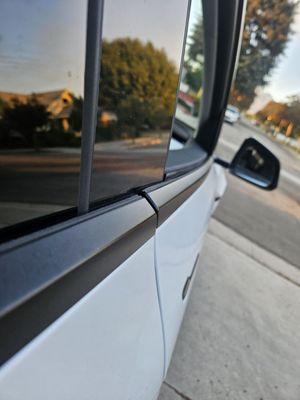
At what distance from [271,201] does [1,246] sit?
840 cm

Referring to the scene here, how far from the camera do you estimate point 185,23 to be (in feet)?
3.28

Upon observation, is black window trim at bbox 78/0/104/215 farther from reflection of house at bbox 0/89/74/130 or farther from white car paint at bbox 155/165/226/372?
white car paint at bbox 155/165/226/372

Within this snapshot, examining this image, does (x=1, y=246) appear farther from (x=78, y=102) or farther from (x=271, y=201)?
(x=271, y=201)

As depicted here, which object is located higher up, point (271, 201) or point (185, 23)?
point (185, 23)

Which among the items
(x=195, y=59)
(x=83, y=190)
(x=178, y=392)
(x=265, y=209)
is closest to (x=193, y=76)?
(x=195, y=59)

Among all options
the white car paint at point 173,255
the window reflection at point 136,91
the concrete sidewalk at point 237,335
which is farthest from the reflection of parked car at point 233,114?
the window reflection at point 136,91

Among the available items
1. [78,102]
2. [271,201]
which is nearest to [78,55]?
[78,102]

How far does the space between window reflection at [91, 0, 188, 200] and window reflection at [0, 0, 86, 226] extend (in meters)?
0.07

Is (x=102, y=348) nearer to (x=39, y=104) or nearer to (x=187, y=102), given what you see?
(x=39, y=104)

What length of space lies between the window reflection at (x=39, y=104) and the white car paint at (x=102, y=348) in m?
0.20

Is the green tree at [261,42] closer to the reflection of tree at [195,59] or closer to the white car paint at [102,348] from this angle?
the reflection of tree at [195,59]

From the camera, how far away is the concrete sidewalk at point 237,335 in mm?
2535

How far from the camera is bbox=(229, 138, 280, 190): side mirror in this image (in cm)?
247

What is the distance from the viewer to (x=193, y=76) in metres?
2.20
